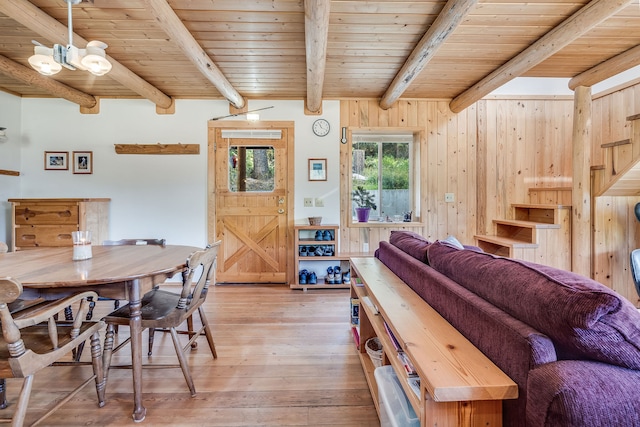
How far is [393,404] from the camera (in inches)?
46.2

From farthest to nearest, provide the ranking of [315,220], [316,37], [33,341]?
[315,220], [316,37], [33,341]

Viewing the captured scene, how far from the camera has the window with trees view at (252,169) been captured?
12.9 feet

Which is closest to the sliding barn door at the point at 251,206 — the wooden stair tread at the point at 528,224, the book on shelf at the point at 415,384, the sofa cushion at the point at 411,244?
the sofa cushion at the point at 411,244

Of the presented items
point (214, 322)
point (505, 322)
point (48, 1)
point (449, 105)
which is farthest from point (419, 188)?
point (48, 1)

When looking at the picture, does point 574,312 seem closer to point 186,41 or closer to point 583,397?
point 583,397

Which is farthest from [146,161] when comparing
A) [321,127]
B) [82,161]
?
[321,127]

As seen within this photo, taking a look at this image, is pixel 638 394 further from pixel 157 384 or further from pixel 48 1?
pixel 48 1

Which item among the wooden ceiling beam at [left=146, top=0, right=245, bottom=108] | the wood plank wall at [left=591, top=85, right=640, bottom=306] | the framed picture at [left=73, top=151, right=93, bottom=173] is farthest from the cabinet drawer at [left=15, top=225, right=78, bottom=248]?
the wood plank wall at [left=591, top=85, right=640, bottom=306]

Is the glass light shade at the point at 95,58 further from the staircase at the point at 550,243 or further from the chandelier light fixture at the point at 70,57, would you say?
the staircase at the point at 550,243

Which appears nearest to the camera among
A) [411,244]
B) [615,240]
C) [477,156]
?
[411,244]

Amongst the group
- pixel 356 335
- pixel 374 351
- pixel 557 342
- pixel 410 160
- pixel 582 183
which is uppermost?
pixel 410 160

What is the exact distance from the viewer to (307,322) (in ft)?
8.76

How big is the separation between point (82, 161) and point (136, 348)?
3.42m

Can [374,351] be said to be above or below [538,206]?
below
